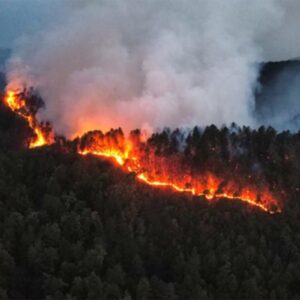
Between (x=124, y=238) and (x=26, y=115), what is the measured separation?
69.5ft

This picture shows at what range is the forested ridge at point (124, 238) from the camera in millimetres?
40500

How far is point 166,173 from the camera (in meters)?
53.7

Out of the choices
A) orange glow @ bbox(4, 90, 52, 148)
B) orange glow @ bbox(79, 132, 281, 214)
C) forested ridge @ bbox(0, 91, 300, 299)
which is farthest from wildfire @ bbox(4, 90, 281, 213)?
forested ridge @ bbox(0, 91, 300, 299)

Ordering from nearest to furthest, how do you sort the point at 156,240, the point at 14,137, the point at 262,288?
the point at 262,288, the point at 156,240, the point at 14,137

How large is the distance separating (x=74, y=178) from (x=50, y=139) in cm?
922

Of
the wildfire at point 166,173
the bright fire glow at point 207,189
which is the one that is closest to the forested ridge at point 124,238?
the bright fire glow at point 207,189

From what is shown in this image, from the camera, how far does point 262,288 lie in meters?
→ 42.9

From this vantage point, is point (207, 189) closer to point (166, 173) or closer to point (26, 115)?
point (166, 173)

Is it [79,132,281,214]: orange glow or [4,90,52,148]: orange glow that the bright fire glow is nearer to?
[79,132,281,214]: orange glow

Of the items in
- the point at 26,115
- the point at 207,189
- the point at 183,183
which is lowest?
the point at 207,189

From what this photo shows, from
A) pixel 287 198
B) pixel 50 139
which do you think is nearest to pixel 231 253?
pixel 287 198

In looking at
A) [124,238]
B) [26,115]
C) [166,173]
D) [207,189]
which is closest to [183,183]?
[166,173]

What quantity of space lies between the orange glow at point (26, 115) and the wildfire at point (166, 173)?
37cm

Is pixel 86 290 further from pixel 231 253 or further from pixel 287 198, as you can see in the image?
pixel 287 198
